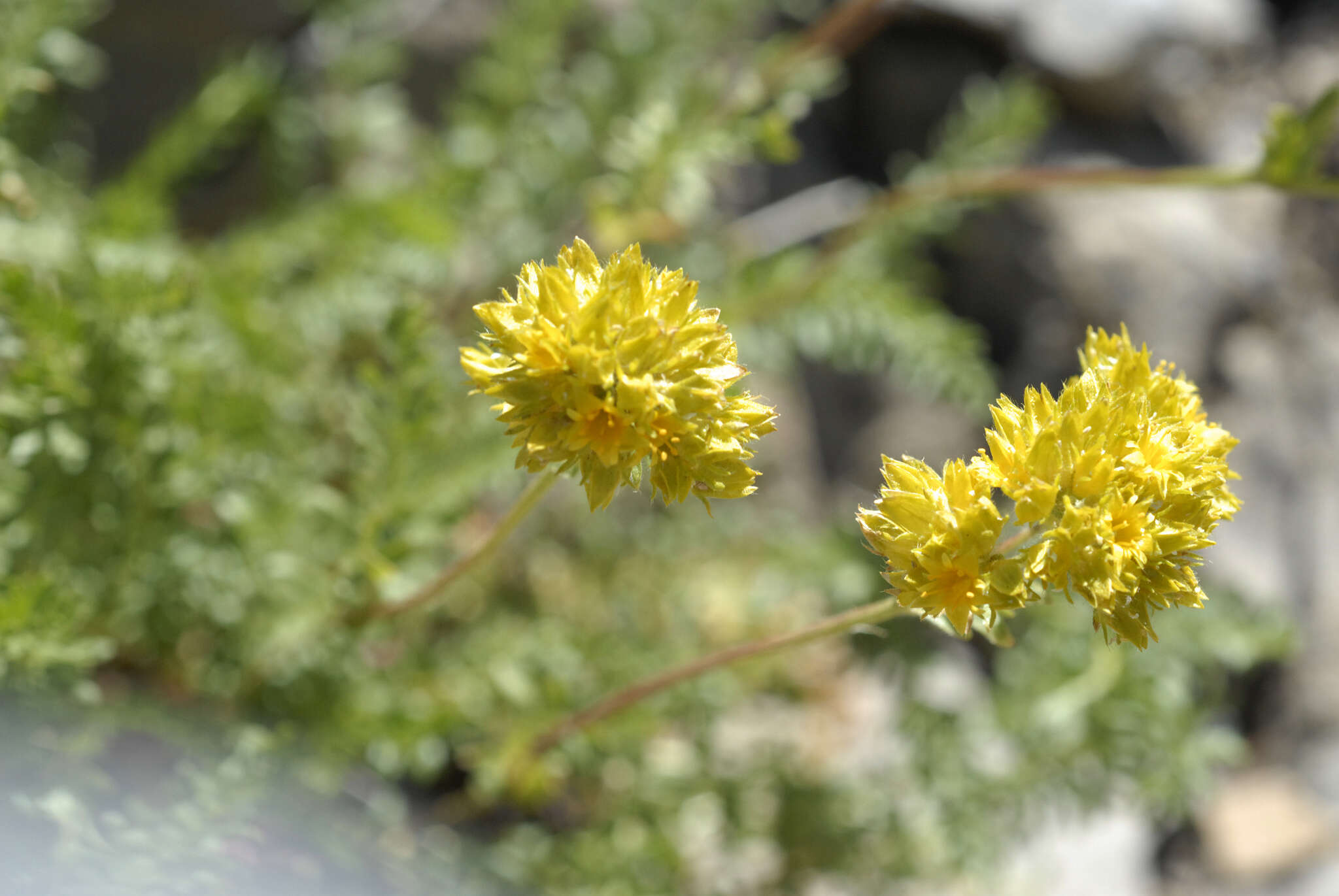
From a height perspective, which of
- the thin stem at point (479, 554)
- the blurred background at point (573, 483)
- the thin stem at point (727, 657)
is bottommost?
the thin stem at point (727, 657)

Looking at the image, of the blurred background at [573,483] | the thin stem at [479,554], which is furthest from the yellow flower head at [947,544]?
the blurred background at [573,483]

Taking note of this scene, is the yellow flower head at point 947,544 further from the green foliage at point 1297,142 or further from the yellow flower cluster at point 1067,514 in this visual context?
the green foliage at point 1297,142

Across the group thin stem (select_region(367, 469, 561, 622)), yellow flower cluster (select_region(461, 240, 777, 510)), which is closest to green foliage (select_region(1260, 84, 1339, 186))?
yellow flower cluster (select_region(461, 240, 777, 510))

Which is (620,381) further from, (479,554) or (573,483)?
(573,483)

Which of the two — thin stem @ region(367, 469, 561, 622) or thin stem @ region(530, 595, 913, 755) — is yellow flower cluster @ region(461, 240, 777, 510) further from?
thin stem @ region(530, 595, 913, 755)

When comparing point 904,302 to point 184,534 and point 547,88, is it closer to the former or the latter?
point 547,88
